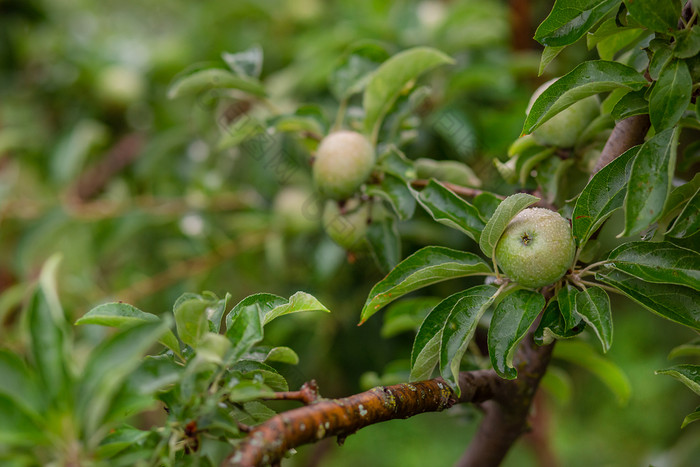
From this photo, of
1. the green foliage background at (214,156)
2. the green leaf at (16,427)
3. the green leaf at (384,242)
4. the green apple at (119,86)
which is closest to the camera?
the green leaf at (16,427)

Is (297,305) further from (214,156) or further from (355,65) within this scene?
(214,156)

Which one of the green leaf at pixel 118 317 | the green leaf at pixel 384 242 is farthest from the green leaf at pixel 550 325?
the green leaf at pixel 118 317

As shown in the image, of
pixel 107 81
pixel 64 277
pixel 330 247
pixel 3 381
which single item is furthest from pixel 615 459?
pixel 3 381

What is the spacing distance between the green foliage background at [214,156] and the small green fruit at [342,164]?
9 cm

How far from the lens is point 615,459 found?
7.78 feet

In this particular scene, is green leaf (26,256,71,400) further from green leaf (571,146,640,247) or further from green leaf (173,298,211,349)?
green leaf (571,146,640,247)

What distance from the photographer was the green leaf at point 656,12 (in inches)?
21.0

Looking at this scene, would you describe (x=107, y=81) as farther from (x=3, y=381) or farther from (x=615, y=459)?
(x=615, y=459)

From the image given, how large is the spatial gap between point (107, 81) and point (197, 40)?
0.86 feet

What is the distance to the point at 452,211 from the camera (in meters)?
0.64

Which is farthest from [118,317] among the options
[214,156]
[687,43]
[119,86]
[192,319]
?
[119,86]

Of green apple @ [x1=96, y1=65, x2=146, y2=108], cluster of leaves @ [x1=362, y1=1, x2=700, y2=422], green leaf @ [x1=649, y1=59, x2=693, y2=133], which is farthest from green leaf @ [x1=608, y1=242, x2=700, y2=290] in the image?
green apple @ [x1=96, y1=65, x2=146, y2=108]

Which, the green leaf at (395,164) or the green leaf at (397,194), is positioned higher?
the green leaf at (395,164)

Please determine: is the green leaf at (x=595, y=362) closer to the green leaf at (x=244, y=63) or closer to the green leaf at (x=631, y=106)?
the green leaf at (x=631, y=106)
